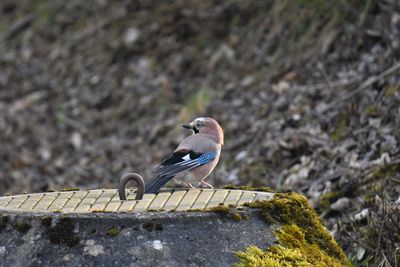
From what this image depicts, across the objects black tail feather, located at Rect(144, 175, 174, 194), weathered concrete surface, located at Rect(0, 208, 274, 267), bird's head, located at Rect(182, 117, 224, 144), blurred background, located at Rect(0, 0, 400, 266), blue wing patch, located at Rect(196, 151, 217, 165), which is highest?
weathered concrete surface, located at Rect(0, 208, 274, 267)

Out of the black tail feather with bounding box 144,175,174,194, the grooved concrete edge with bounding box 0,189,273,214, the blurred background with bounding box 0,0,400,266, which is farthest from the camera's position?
the blurred background with bounding box 0,0,400,266

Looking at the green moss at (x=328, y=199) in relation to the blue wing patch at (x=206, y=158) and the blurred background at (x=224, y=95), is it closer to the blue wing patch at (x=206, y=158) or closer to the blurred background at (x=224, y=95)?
the blurred background at (x=224, y=95)

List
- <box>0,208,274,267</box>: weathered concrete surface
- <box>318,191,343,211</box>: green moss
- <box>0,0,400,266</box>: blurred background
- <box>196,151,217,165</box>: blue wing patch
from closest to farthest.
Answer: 1. <box>0,208,274,267</box>: weathered concrete surface
2. <box>196,151,217,165</box>: blue wing patch
3. <box>318,191,343,211</box>: green moss
4. <box>0,0,400,266</box>: blurred background

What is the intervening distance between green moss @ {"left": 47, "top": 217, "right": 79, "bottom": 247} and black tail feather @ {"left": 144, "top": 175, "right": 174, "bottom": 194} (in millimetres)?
583

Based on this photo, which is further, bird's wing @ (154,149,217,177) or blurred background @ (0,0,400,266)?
blurred background @ (0,0,400,266)

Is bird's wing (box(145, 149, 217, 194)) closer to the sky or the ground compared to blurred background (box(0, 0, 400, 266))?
closer to the sky

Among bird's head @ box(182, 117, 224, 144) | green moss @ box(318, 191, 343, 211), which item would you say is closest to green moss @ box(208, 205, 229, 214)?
bird's head @ box(182, 117, 224, 144)

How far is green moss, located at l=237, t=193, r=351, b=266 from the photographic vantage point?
331 centimetres

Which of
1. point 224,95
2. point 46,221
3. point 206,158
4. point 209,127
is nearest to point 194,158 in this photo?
point 206,158

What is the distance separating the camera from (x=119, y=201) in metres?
3.60

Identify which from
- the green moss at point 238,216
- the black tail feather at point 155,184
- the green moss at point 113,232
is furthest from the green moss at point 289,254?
the black tail feather at point 155,184

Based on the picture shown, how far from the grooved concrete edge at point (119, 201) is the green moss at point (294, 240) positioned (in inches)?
4.4

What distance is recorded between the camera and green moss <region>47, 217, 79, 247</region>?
3230 millimetres

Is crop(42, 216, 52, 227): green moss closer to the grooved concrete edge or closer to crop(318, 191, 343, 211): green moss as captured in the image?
the grooved concrete edge
